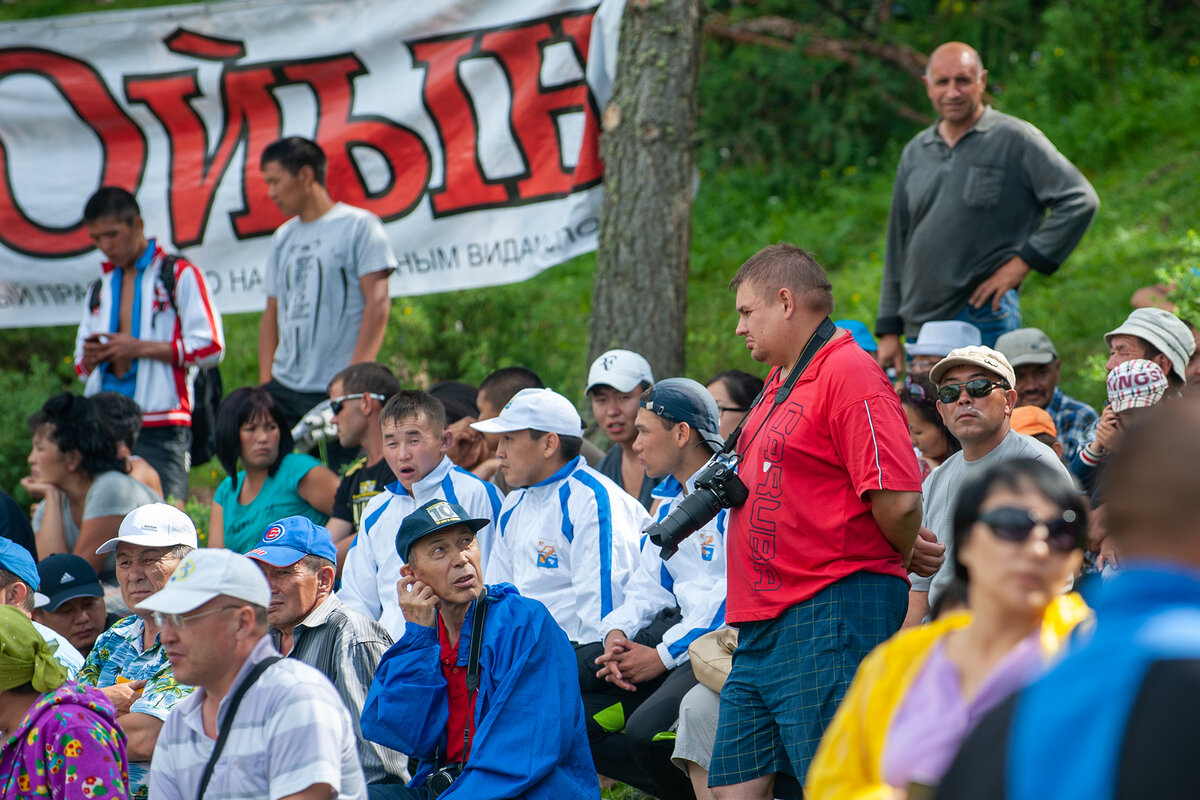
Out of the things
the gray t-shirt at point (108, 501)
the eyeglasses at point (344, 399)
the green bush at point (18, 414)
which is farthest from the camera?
the green bush at point (18, 414)

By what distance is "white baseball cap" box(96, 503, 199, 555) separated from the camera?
471 centimetres

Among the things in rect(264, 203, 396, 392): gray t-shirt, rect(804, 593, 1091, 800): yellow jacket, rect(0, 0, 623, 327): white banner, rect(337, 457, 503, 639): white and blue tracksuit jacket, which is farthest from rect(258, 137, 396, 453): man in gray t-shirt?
rect(804, 593, 1091, 800): yellow jacket

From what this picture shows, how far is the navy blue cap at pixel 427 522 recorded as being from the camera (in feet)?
13.7

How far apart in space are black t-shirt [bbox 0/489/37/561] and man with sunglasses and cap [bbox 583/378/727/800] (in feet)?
9.75

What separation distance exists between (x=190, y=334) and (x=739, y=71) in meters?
7.26

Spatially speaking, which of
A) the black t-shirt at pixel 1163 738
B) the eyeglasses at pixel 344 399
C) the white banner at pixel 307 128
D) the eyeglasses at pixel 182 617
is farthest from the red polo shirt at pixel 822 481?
the white banner at pixel 307 128

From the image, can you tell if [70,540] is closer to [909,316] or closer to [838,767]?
[909,316]

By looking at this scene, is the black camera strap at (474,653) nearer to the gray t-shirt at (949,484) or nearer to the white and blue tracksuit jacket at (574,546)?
the white and blue tracksuit jacket at (574,546)

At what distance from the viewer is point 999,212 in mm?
6156

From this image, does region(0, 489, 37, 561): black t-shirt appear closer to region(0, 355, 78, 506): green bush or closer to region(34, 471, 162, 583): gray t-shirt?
region(34, 471, 162, 583): gray t-shirt

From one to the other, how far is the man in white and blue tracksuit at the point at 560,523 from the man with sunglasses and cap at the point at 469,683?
2.66 ft

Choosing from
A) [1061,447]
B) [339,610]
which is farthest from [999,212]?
[339,610]

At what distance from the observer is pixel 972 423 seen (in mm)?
4305

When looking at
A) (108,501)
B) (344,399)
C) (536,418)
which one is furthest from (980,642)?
(108,501)
